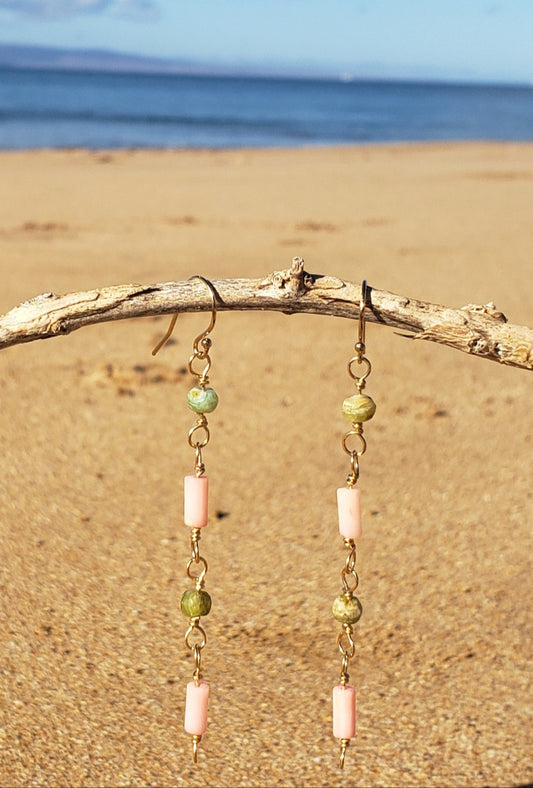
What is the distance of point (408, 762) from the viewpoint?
10.1 ft

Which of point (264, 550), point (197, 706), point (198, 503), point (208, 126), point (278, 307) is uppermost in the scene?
point (208, 126)

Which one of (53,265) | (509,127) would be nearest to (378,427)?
(53,265)

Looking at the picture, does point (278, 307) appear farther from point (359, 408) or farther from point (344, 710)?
point (344, 710)

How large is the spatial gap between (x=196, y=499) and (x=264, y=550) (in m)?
2.27

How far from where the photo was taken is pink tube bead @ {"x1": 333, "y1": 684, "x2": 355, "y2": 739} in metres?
2.35

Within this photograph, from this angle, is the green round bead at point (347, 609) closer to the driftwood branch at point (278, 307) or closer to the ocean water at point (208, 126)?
the driftwood branch at point (278, 307)

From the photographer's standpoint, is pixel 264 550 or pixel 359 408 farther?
pixel 264 550

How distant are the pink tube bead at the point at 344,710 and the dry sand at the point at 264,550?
2.34ft

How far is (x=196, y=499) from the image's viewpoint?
220 centimetres

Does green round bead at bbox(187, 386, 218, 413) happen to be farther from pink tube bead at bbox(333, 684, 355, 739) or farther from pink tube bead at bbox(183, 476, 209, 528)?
pink tube bead at bbox(333, 684, 355, 739)

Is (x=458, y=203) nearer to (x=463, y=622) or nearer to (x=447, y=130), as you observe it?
(x=463, y=622)

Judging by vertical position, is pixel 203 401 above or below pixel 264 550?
below

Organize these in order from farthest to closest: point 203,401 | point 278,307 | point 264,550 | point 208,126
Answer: point 208,126, point 264,550, point 203,401, point 278,307

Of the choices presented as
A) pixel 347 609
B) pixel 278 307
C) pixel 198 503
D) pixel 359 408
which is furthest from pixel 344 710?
pixel 278 307
